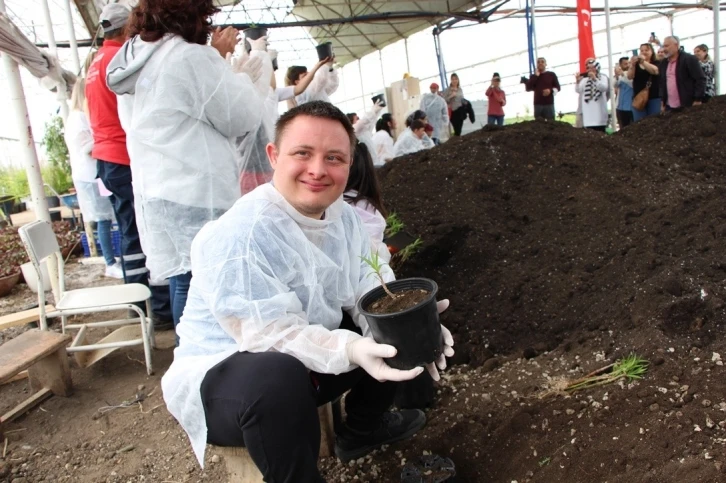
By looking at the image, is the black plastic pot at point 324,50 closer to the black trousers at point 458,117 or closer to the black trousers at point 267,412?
the black trousers at point 267,412

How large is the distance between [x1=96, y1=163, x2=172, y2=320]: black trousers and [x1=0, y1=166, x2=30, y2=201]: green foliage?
5.80 metres

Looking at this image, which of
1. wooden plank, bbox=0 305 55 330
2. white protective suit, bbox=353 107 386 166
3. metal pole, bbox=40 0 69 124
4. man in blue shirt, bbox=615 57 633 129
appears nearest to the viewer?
wooden plank, bbox=0 305 55 330

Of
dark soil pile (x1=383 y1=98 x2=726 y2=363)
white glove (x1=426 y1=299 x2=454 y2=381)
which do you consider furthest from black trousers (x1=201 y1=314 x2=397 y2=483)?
dark soil pile (x1=383 y1=98 x2=726 y2=363)

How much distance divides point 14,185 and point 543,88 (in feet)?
26.7

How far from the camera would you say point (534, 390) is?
2.07 meters

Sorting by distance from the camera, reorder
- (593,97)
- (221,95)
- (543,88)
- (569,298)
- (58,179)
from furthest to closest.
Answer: (58,179)
(543,88)
(593,97)
(569,298)
(221,95)

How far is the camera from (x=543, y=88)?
8344 millimetres

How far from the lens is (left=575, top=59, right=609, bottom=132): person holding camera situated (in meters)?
7.71

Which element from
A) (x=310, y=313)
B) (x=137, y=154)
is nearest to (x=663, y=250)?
(x=310, y=313)

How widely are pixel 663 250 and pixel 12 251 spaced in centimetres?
590

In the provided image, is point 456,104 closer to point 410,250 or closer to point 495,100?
point 495,100

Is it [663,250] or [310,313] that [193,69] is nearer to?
[310,313]

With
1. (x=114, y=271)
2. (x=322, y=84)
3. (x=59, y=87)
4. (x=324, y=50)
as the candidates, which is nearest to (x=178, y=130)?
(x=324, y=50)

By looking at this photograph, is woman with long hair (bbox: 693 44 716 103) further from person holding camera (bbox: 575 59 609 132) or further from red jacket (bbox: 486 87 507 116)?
red jacket (bbox: 486 87 507 116)
